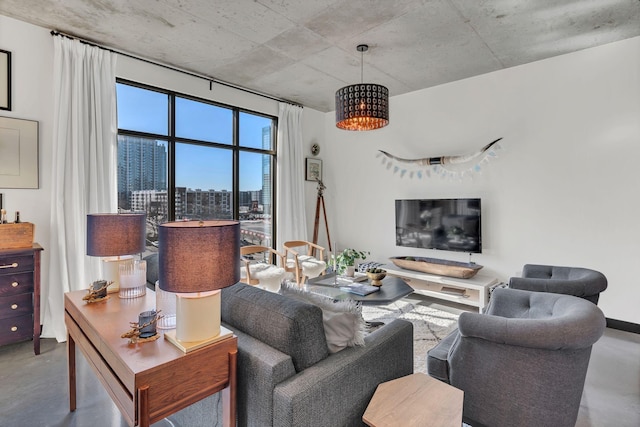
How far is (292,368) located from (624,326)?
3724mm

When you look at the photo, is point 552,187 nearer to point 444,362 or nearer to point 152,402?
point 444,362

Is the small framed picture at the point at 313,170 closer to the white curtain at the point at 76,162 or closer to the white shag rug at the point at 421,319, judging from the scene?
the white shag rug at the point at 421,319

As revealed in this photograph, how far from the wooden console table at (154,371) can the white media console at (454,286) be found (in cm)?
310

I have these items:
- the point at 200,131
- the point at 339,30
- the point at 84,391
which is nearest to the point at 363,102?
the point at 339,30

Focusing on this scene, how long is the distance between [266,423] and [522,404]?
49.4 inches

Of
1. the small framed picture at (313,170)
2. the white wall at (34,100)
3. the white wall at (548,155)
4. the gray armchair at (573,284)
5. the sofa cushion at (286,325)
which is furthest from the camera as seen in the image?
the small framed picture at (313,170)

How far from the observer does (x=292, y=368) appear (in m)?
1.29

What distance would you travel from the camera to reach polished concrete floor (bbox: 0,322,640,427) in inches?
76.0

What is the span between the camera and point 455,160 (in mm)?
4199

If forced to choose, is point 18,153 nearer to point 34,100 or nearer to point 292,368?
point 34,100

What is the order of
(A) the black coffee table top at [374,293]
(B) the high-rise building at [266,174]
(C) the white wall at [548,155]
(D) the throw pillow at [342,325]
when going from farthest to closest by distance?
(B) the high-rise building at [266,174] < (C) the white wall at [548,155] < (A) the black coffee table top at [374,293] < (D) the throw pillow at [342,325]

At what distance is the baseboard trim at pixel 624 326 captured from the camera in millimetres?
3146

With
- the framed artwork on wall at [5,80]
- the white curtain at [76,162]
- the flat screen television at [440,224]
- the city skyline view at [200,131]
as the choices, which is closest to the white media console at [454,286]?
the flat screen television at [440,224]

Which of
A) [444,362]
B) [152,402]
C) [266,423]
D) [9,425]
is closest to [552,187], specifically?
[444,362]
